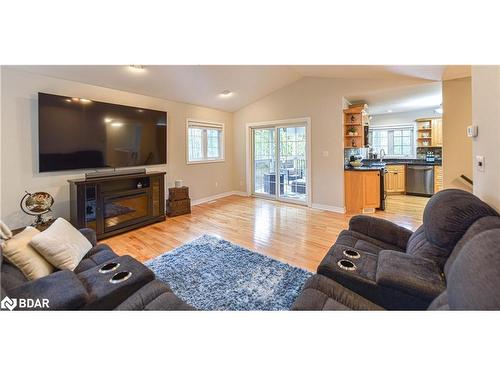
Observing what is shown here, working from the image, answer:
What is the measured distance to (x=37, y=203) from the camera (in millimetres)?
2746

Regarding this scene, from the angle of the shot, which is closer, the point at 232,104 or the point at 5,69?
the point at 5,69

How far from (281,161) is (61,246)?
15.0 ft

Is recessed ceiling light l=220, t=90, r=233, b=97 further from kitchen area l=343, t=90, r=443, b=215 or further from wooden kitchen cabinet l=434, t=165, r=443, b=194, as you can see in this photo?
wooden kitchen cabinet l=434, t=165, r=443, b=194

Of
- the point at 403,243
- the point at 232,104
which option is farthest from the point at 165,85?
the point at 403,243

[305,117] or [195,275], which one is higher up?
[305,117]

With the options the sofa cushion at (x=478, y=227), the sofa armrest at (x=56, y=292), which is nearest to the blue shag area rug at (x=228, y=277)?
the sofa armrest at (x=56, y=292)

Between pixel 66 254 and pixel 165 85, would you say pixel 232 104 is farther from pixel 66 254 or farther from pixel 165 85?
pixel 66 254

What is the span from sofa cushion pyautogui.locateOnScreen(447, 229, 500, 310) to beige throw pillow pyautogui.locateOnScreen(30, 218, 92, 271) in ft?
6.84

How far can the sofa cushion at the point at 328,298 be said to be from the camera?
118 cm

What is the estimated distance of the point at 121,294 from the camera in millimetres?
1331

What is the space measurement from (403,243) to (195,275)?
1817 millimetres

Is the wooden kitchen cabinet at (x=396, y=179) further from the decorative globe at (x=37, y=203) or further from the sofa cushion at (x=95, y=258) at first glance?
the decorative globe at (x=37, y=203)

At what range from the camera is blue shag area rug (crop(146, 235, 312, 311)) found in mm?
1806

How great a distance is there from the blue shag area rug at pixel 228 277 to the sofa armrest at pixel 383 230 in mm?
646
